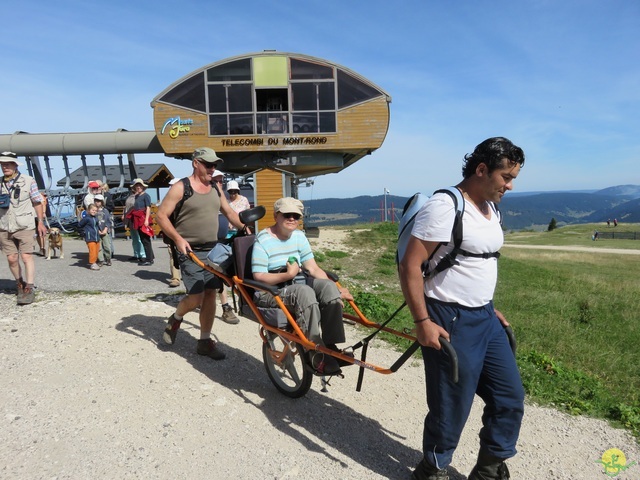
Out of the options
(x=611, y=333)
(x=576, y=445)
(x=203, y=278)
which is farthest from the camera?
(x=611, y=333)

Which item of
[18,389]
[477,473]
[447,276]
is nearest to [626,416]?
[477,473]

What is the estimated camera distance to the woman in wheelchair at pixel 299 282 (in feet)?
13.3

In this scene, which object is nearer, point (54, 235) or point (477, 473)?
point (477, 473)

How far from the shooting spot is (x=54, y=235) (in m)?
12.9

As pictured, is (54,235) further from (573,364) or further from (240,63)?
(573,364)

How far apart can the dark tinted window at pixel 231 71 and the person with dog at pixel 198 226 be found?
1631 cm

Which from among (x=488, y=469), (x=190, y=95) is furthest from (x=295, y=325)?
(x=190, y=95)

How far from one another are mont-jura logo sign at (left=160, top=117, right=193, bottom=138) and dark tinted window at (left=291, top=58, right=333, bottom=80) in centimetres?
504

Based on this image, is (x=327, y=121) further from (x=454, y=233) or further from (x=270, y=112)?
(x=454, y=233)

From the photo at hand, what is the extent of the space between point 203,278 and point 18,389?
2075 mm

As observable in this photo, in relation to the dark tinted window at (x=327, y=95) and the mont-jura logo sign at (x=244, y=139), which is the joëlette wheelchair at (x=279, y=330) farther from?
the dark tinted window at (x=327, y=95)

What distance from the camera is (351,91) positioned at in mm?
20578

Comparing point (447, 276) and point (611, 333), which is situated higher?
point (447, 276)

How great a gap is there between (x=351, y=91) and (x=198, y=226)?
16.7 metres
